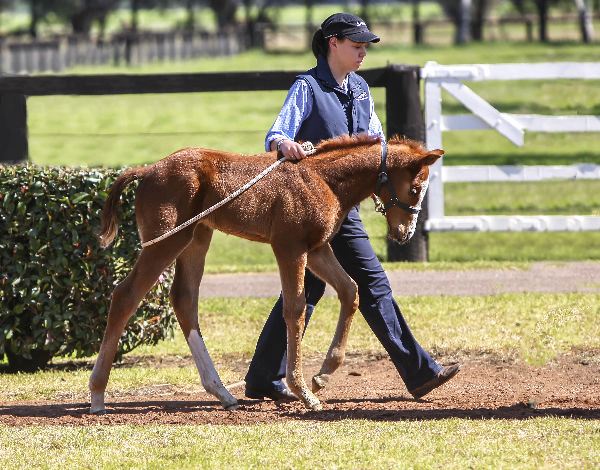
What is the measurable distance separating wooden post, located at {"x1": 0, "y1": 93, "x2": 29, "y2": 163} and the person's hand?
5.19m

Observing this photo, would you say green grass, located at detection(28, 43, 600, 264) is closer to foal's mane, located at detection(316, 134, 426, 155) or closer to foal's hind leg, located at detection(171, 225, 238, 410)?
foal's hind leg, located at detection(171, 225, 238, 410)

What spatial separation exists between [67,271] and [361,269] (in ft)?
7.40

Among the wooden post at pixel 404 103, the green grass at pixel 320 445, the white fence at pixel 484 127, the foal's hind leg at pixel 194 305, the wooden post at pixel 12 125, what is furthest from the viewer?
the white fence at pixel 484 127

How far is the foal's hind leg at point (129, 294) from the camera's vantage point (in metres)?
5.77

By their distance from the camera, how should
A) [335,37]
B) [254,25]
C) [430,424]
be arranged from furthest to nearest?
1. [254,25]
2. [335,37]
3. [430,424]

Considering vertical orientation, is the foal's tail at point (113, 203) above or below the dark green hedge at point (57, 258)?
above

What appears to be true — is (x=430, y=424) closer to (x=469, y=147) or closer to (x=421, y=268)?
(x=421, y=268)

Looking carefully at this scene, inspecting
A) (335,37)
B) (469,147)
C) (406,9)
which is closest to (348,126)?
(335,37)

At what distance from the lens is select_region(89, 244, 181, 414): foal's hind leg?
5770 mm

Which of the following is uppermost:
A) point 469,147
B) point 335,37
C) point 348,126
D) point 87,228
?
point 335,37

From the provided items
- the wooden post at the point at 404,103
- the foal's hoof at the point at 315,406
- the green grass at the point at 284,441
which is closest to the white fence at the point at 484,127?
the wooden post at the point at 404,103

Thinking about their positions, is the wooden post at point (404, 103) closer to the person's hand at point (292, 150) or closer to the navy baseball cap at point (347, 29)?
the navy baseball cap at point (347, 29)

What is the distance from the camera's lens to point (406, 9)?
103 meters

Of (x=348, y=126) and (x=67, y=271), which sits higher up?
(x=348, y=126)
